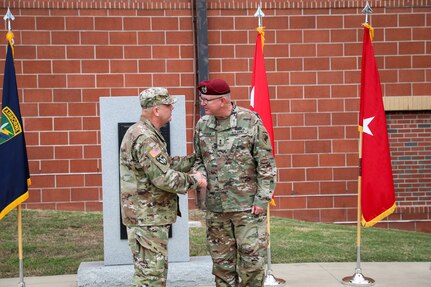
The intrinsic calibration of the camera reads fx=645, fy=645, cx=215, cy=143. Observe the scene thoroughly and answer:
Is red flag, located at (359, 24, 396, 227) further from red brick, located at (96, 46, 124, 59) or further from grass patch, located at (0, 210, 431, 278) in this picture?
red brick, located at (96, 46, 124, 59)

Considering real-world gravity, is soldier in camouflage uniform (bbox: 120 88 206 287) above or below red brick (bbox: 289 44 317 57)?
below

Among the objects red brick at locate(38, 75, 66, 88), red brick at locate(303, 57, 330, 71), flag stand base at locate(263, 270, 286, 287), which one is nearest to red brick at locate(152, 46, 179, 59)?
red brick at locate(38, 75, 66, 88)

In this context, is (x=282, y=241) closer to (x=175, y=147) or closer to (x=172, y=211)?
(x=175, y=147)

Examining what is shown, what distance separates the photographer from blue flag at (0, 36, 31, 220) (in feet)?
20.1

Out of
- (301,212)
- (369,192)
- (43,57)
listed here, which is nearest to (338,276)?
(369,192)

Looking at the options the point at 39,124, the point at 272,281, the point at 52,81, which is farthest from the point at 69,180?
the point at 272,281

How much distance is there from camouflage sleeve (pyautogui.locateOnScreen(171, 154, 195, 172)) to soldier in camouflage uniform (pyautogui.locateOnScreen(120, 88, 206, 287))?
0.36 meters

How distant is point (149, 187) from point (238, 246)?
843 millimetres

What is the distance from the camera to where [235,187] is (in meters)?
4.98

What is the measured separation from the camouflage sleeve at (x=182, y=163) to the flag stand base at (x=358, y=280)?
7.04 feet

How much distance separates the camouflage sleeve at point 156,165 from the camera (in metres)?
4.64

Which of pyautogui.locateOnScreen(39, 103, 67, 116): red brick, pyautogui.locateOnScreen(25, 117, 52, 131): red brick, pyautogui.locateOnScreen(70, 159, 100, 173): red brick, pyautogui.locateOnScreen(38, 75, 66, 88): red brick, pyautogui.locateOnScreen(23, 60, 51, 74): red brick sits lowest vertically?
pyautogui.locateOnScreen(70, 159, 100, 173): red brick

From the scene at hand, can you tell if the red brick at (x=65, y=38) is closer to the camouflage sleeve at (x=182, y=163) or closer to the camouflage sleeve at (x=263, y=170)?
the camouflage sleeve at (x=182, y=163)

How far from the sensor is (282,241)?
832cm
